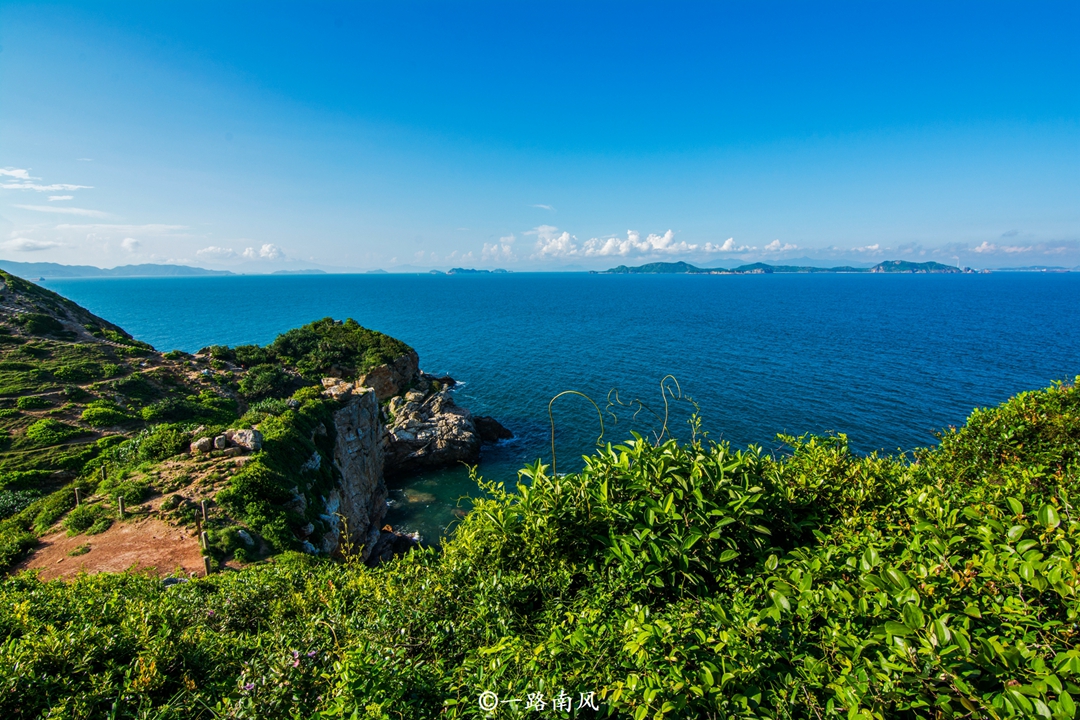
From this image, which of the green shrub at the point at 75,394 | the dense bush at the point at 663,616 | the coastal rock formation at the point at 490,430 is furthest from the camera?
the coastal rock formation at the point at 490,430

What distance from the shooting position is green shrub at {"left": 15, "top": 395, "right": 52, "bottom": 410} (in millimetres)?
22673

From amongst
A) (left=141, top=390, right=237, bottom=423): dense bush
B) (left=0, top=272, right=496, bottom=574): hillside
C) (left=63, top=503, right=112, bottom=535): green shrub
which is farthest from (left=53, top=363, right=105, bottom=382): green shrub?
(left=63, top=503, right=112, bottom=535): green shrub

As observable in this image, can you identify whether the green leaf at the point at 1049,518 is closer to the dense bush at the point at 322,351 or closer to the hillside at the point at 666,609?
the hillside at the point at 666,609

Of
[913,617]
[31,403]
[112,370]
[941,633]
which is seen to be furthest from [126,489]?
[941,633]

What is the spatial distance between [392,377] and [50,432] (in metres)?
24.9

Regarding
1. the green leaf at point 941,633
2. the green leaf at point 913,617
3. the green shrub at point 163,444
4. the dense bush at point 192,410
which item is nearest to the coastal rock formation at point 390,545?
the green shrub at point 163,444

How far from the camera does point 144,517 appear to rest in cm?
1539

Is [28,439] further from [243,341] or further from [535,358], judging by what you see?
[243,341]

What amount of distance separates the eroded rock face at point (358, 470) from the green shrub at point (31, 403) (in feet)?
45.5

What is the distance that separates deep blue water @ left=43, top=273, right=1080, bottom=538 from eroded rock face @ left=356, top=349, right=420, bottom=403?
6.37m

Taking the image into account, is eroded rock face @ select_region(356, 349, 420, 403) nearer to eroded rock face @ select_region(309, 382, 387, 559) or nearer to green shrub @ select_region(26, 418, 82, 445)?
eroded rock face @ select_region(309, 382, 387, 559)

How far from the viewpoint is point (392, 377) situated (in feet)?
144

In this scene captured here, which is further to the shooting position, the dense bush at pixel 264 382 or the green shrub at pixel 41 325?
the green shrub at pixel 41 325

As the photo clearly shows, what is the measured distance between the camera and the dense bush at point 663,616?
9.22 feet
